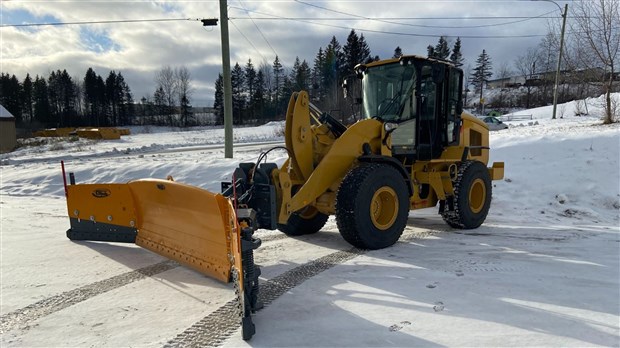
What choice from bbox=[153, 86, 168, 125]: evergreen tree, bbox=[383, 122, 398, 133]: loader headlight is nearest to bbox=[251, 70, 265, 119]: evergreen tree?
bbox=[153, 86, 168, 125]: evergreen tree

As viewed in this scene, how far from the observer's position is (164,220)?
15.4 feet

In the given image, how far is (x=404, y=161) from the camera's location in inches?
232

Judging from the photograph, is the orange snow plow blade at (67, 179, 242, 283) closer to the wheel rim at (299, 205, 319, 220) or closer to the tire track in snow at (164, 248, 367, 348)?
the tire track in snow at (164, 248, 367, 348)

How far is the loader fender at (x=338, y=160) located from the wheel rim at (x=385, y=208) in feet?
1.80

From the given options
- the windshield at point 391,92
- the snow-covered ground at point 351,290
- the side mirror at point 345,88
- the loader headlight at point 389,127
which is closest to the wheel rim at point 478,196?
the snow-covered ground at point 351,290

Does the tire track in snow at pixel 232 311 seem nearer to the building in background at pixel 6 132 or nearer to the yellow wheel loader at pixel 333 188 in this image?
the yellow wheel loader at pixel 333 188

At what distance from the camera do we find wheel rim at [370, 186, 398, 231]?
5.06 metres

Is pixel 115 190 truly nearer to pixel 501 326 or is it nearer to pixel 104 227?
pixel 104 227

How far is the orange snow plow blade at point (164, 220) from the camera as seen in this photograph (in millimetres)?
3850

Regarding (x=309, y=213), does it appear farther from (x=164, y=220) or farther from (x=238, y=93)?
(x=238, y=93)

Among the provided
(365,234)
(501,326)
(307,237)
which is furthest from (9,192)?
(501,326)

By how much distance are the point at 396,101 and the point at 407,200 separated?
1.42 metres

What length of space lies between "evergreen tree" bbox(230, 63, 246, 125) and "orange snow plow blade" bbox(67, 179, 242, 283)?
214ft

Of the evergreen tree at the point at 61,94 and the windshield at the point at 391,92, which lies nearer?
the windshield at the point at 391,92
